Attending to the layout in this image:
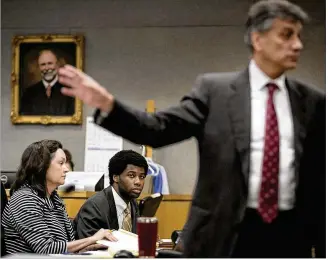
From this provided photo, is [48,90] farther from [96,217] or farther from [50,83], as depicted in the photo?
[96,217]

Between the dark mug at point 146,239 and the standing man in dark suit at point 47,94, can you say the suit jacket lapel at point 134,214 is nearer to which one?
the dark mug at point 146,239

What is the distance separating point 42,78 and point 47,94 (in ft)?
0.64

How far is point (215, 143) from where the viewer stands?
1.80m

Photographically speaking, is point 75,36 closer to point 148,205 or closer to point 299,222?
point 148,205

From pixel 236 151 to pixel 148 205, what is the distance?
7.95ft

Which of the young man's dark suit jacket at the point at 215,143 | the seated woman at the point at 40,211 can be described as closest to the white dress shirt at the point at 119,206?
the seated woman at the point at 40,211

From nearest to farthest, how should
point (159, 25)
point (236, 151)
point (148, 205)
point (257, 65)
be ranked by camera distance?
1. point (236, 151)
2. point (257, 65)
3. point (148, 205)
4. point (159, 25)

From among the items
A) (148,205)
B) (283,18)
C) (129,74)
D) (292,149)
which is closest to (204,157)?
(292,149)

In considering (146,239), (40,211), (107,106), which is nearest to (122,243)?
(40,211)

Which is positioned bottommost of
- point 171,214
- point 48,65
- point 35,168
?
point 171,214

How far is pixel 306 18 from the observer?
6.20ft

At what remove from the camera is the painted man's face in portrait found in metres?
7.39

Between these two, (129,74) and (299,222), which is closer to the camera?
(299,222)

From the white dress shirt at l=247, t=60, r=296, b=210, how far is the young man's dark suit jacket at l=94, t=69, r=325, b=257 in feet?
0.06
